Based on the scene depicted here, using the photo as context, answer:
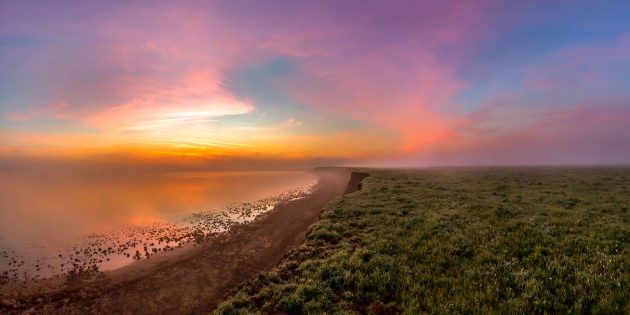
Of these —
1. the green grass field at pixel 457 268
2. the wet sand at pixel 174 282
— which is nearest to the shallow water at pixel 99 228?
the wet sand at pixel 174 282

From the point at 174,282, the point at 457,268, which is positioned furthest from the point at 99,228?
the point at 457,268

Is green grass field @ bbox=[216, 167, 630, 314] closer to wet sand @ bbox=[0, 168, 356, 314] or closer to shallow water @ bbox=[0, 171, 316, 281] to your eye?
wet sand @ bbox=[0, 168, 356, 314]

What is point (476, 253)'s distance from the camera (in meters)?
14.4

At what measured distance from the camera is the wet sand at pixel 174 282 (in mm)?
14729

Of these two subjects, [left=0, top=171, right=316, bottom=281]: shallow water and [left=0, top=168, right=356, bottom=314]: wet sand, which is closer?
[left=0, top=168, right=356, bottom=314]: wet sand

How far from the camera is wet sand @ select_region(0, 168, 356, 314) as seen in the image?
14.7m

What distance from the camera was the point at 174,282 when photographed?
17234mm

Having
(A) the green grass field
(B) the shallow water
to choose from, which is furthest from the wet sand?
(A) the green grass field

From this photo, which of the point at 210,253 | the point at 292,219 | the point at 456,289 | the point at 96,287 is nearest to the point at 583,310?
the point at 456,289

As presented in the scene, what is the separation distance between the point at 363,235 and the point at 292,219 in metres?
14.7

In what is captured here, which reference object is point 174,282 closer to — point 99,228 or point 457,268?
point 457,268

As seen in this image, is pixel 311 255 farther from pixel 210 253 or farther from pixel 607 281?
pixel 607 281

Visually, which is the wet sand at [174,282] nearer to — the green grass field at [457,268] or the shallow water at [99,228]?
the shallow water at [99,228]

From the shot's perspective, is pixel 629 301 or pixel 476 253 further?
pixel 476 253
